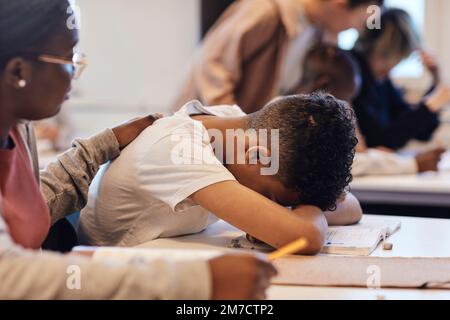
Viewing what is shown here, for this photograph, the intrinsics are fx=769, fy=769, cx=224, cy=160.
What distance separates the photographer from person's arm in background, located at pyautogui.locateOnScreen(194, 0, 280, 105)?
108 inches

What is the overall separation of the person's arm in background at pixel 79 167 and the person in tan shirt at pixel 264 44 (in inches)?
47.0

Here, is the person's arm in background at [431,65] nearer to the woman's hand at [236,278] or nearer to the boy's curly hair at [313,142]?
the boy's curly hair at [313,142]

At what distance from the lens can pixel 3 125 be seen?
3.53 ft

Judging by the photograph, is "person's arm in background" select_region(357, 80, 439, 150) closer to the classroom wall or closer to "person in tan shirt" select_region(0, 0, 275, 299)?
the classroom wall

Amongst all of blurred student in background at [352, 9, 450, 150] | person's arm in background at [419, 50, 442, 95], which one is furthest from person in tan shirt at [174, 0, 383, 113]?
person's arm in background at [419, 50, 442, 95]

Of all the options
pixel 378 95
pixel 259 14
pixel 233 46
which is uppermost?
pixel 259 14

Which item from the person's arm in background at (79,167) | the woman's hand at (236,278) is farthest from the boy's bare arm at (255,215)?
the woman's hand at (236,278)

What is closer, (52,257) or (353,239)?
(52,257)

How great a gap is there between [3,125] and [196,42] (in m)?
2.88

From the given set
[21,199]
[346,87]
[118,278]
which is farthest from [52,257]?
[346,87]

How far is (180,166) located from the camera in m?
1.43

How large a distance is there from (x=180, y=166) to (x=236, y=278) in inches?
18.7

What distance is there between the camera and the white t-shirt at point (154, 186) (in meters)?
1.42

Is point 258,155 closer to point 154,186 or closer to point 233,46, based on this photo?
point 154,186
